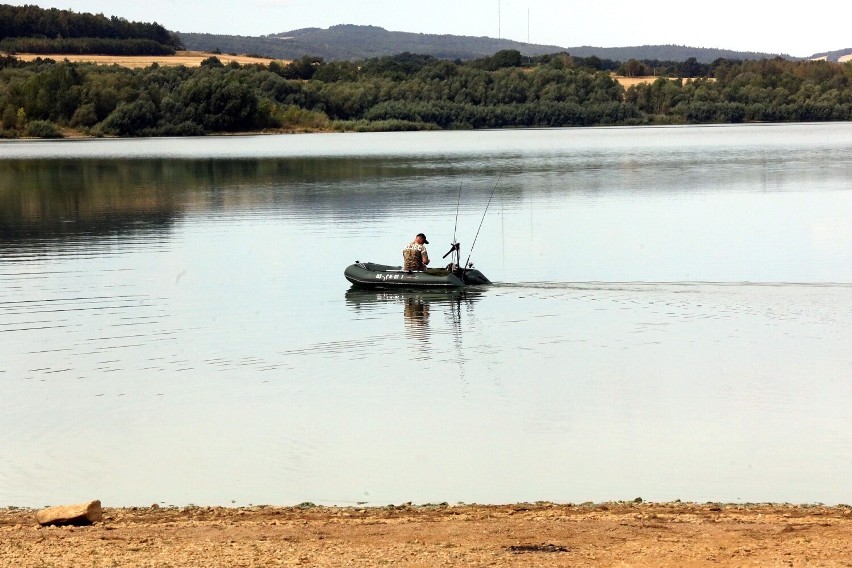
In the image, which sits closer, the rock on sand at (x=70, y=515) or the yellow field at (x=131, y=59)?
the rock on sand at (x=70, y=515)

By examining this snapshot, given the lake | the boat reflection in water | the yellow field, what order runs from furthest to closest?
the yellow field, the boat reflection in water, the lake

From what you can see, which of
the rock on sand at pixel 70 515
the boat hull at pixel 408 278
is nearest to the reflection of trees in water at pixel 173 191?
the boat hull at pixel 408 278

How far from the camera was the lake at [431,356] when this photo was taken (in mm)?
13680

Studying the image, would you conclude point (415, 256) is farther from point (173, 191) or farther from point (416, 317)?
point (173, 191)

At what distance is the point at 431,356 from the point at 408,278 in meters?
7.06

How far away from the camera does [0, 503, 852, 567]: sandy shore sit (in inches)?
369

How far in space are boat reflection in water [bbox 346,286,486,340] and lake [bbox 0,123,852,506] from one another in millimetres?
106

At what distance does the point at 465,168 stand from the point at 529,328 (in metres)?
54.4

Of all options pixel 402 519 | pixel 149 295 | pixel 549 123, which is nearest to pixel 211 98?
pixel 549 123

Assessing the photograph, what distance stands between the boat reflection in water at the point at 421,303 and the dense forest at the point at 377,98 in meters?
112

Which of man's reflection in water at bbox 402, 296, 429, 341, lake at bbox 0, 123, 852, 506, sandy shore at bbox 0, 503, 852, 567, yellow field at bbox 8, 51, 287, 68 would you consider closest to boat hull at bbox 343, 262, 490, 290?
lake at bbox 0, 123, 852, 506

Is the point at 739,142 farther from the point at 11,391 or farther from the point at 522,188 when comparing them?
the point at 11,391

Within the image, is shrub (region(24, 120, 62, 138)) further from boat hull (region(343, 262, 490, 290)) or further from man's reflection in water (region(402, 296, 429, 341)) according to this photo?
man's reflection in water (region(402, 296, 429, 341))

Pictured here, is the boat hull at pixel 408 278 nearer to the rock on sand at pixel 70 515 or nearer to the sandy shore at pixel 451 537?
the sandy shore at pixel 451 537
